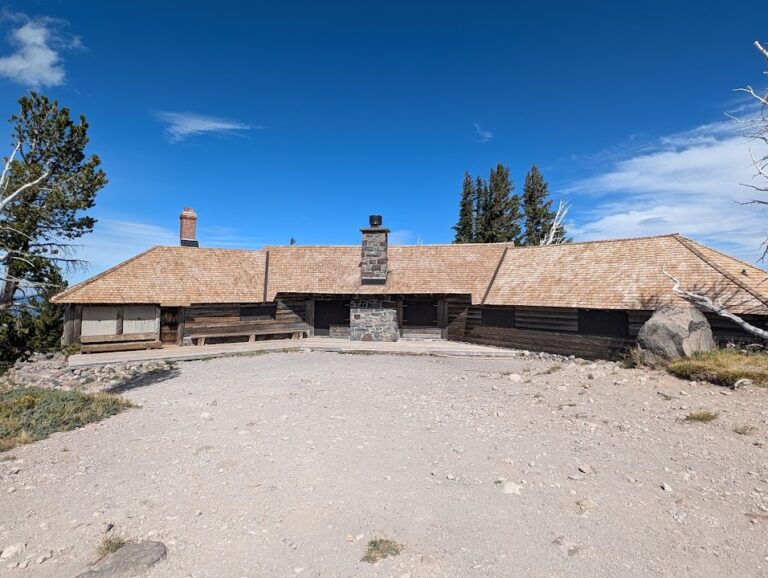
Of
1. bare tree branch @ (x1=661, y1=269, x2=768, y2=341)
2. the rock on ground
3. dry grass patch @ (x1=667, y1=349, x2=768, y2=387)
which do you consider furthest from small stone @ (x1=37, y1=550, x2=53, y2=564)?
bare tree branch @ (x1=661, y1=269, x2=768, y2=341)

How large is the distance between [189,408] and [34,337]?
1267 cm

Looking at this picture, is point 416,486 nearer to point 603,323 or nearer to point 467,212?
point 603,323

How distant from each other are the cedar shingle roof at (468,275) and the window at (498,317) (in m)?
0.69

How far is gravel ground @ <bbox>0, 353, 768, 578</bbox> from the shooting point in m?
4.64

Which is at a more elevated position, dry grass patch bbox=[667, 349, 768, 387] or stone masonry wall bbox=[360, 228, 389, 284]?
stone masonry wall bbox=[360, 228, 389, 284]

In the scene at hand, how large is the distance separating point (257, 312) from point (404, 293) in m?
8.07

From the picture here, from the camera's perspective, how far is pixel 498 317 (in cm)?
2091

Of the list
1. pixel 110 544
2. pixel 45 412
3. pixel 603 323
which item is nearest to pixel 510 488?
pixel 110 544

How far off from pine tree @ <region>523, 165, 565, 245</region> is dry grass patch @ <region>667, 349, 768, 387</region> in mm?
29299

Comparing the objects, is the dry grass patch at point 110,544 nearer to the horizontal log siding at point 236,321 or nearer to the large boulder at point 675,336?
the large boulder at point 675,336

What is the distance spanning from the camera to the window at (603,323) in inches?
650

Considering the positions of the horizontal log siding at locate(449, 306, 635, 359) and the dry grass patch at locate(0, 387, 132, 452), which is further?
the horizontal log siding at locate(449, 306, 635, 359)

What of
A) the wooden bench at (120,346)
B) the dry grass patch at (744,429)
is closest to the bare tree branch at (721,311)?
the dry grass patch at (744,429)

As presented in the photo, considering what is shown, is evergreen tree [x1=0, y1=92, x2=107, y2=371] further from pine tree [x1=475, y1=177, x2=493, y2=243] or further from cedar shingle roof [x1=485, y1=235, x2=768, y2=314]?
pine tree [x1=475, y1=177, x2=493, y2=243]
